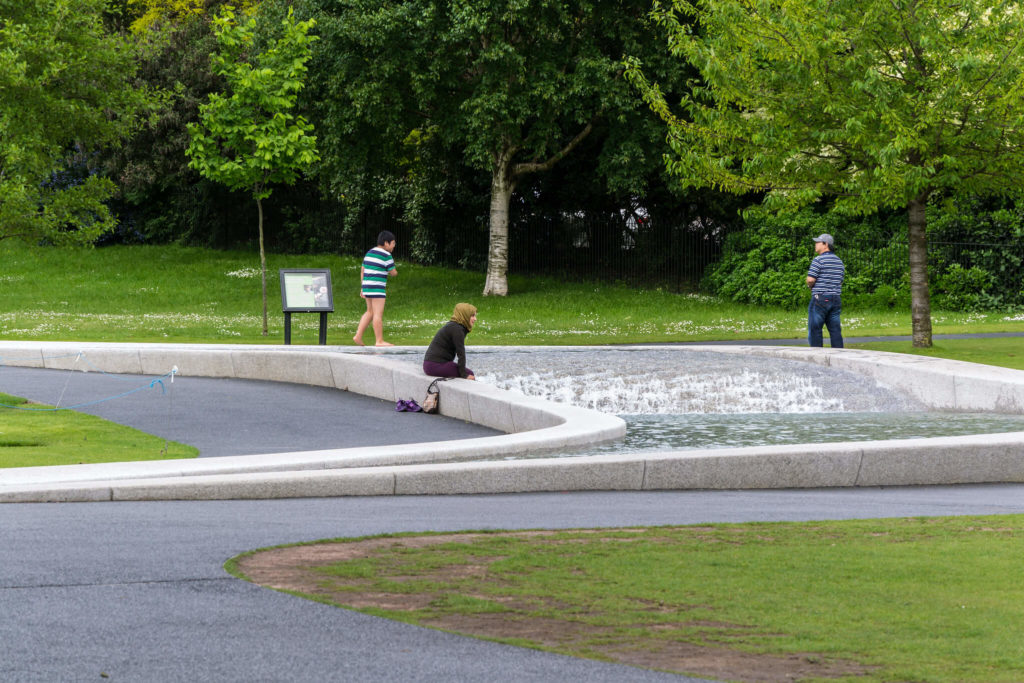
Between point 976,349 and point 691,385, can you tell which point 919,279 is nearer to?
point 976,349

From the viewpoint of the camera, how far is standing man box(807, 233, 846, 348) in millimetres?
18719

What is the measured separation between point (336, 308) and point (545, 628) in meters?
28.2

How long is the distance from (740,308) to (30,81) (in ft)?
61.4

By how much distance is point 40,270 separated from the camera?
43.2 metres

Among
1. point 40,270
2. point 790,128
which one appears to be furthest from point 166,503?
point 40,270

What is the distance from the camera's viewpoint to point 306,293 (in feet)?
69.4

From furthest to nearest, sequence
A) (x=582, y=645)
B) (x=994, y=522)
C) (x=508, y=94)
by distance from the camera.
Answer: (x=508, y=94) → (x=994, y=522) → (x=582, y=645)

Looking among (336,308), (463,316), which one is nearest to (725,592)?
(463,316)

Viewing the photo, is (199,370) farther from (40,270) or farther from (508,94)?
(40,270)

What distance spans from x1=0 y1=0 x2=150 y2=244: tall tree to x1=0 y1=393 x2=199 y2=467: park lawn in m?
6.76

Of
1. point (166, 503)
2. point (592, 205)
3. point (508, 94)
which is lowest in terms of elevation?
point (166, 503)

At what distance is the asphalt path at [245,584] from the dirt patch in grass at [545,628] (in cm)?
15

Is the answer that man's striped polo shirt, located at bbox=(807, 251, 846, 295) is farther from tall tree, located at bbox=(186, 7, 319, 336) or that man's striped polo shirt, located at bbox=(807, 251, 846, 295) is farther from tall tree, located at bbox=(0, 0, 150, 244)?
tall tree, located at bbox=(0, 0, 150, 244)

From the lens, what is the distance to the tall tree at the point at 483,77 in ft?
102
